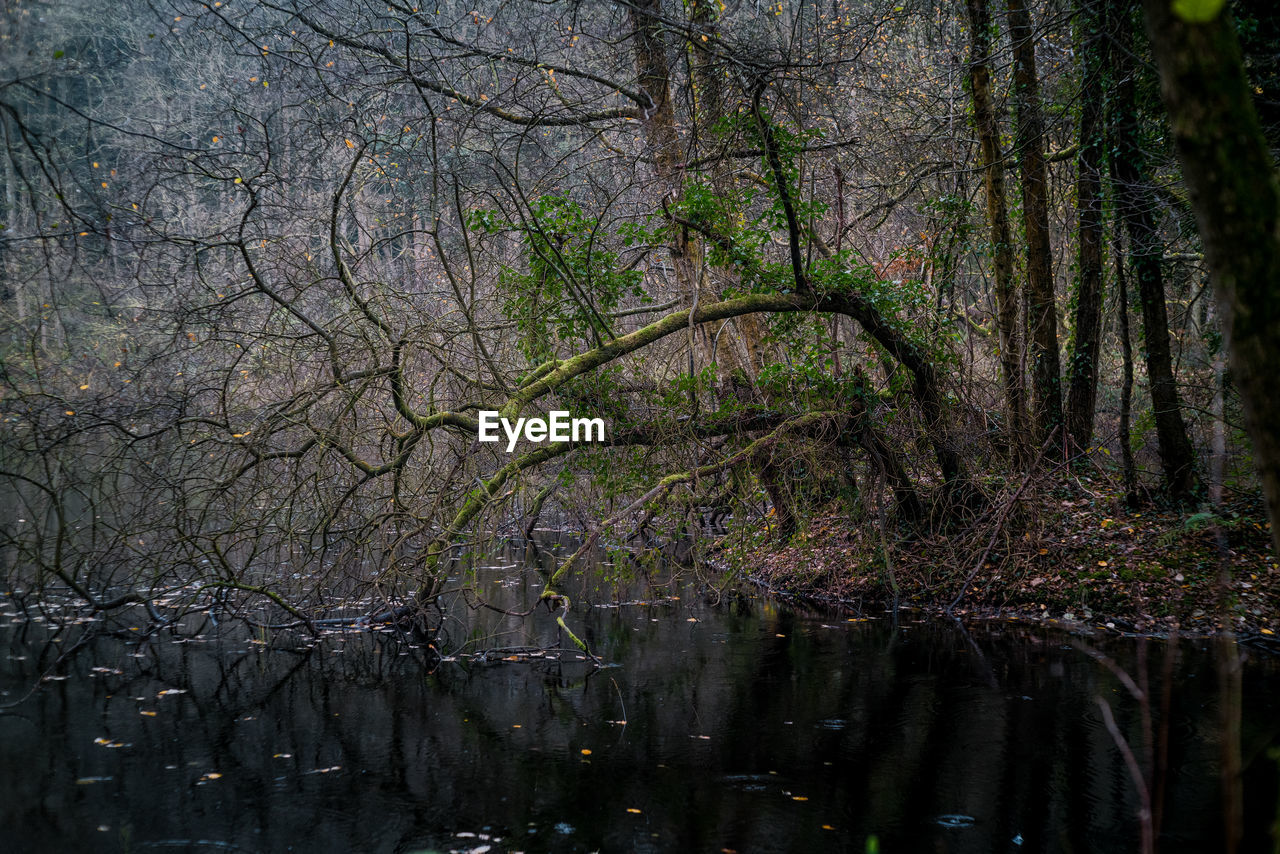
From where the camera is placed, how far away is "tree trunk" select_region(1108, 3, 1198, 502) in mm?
11516

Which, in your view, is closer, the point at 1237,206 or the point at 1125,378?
the point at 1237,206

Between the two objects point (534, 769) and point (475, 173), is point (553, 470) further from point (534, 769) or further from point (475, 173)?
point (534, 769)

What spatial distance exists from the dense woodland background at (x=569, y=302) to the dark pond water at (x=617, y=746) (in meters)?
1.21

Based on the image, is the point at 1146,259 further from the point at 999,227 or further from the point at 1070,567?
the point at 1070,567

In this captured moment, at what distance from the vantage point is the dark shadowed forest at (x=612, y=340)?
32.3 ft

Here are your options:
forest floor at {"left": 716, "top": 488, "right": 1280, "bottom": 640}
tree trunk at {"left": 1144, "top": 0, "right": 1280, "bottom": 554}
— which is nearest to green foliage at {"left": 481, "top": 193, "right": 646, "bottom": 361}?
forest floor at {"left": 716, "top": 488, "right": 1280, "bottom": 640}

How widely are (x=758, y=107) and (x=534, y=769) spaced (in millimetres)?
7279

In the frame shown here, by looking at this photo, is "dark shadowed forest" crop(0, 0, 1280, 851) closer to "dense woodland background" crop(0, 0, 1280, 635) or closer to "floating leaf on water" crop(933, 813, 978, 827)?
"dense woodland background" crop(0, 0, 1280, 635)

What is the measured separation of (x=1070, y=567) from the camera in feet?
39.6

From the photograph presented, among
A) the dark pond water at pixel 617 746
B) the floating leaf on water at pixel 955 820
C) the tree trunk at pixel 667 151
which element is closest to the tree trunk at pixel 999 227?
the dark pond water at pixel 617 746

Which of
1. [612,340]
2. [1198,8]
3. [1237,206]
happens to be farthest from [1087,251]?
[1198,8]

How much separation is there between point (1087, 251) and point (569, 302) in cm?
742

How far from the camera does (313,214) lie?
1127 centimetres

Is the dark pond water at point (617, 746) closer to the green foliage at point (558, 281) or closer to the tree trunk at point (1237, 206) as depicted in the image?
the green foliage at point (558, 281)
